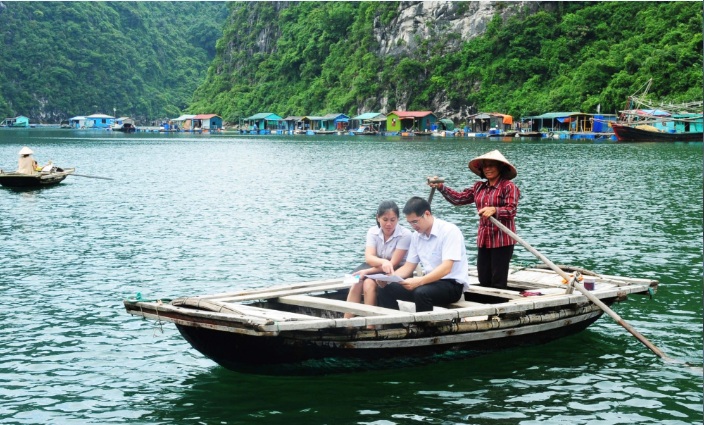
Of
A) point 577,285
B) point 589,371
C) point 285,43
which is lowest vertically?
point 589,371

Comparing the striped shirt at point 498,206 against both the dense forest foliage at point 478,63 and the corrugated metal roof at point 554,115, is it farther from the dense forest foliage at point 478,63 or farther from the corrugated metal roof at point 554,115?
the corrugated metal roof at point 554,115

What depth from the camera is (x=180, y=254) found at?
63.6 feet

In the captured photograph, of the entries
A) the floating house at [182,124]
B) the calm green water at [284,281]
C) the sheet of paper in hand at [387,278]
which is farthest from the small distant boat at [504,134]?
the sheet of paper in hand at [387,278]

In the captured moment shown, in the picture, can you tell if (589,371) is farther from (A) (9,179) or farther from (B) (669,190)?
(A) (9,179)

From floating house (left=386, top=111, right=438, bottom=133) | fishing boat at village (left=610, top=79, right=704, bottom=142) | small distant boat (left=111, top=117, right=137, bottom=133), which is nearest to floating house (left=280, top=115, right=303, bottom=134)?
floating house (left=386, top=111, right=438, bottom=133)

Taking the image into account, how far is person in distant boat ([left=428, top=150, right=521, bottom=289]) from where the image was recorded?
10.9 meters

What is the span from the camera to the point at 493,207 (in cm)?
1085

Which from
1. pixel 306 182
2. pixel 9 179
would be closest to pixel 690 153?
pixel 306 182

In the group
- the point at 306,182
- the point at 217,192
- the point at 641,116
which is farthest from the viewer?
the point at 641,116

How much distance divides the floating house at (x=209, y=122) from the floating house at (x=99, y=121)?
1058 inches

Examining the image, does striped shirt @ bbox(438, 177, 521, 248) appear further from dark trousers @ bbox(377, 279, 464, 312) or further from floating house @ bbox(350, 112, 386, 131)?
floating house @ bbox(350, 112, 386, 131)

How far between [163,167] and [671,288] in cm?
4239

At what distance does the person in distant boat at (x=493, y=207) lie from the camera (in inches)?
431

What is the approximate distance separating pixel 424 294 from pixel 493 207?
1.63 metres
